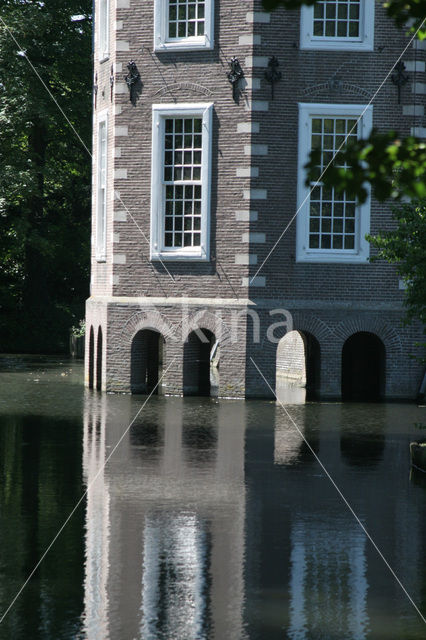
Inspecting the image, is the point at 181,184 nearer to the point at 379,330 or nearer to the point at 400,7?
the point at 379,330

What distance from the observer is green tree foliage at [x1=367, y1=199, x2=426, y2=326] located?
41.2 ft

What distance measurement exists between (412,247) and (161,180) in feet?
32.0

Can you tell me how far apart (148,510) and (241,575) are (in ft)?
8.37

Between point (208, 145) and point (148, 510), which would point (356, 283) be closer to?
point (208, 145)

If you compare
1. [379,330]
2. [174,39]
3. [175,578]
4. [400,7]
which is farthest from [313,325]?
[400,7]

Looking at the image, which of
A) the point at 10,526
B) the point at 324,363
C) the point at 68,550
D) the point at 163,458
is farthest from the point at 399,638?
the point at 324,363

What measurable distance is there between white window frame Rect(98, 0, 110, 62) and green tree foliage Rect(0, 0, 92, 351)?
40.1 feet

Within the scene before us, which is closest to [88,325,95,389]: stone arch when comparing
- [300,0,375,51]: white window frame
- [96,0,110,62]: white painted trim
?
[96,0,110,62]: white painted trim

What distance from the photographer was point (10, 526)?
357 inches

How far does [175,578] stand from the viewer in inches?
289

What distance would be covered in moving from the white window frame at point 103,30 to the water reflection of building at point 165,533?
397 inches

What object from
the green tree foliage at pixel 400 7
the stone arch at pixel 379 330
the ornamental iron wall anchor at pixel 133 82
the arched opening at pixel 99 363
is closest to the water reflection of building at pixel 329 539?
the green tree foliage at pixel 400 7

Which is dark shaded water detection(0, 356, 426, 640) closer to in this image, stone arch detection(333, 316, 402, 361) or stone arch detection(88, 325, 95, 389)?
stone arch detection(333, 316, 402, 361)

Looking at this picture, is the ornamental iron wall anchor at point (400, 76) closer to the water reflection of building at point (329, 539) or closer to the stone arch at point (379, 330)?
the stone arch at point (379, 330)
